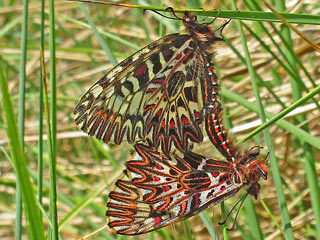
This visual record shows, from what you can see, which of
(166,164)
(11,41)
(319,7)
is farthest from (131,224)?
(11,41)

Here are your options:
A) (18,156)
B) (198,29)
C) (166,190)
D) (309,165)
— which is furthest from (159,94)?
(18,156)

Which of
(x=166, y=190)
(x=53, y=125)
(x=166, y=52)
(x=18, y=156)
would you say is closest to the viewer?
(x=18, y=156)

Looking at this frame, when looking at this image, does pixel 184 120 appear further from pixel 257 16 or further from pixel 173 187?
pixel 257 16

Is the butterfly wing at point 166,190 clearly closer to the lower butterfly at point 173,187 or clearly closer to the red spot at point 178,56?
the lower butterfly at point 173,187

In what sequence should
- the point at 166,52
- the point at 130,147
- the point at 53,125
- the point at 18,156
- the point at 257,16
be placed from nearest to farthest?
1. the point at 18,156
2. the point at 257,16
3. the point at 53,125
4. the point at 166,52
5. the point at 130,147

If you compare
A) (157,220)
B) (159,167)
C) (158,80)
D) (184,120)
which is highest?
(158,80)

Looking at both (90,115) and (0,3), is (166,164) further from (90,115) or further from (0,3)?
(0,3)

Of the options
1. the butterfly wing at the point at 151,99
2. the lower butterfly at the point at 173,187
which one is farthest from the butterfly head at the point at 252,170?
the butterfly wing at the point at 151,99

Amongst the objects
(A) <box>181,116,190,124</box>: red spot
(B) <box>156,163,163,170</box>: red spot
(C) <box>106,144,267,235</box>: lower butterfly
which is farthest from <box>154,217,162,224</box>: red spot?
(A) <box>181,116,190,124</box>: red spot
